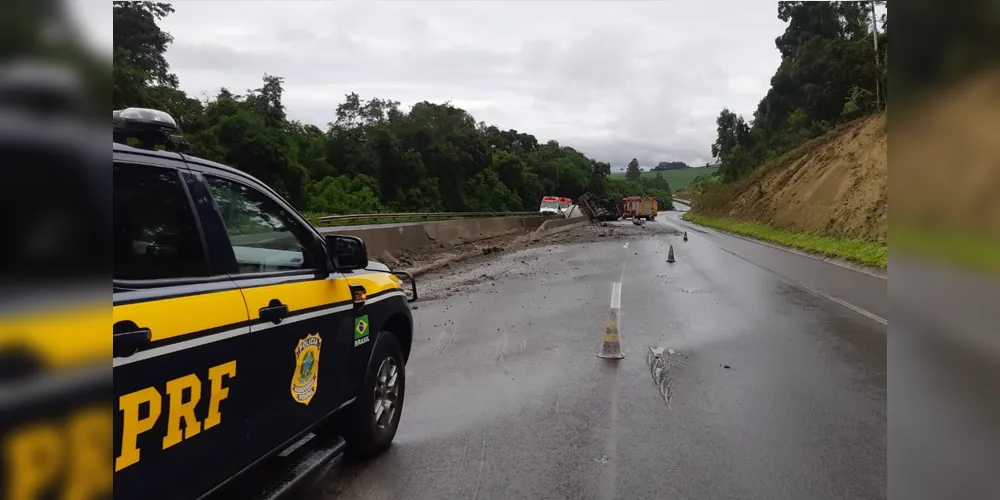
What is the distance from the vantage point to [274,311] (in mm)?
3148

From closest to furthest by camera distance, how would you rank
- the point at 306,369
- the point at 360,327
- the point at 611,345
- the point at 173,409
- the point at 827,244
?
the point at 173,409 → the point at 306,369 → the point at 360,327 → the point at 611,345 → the point at 827,244

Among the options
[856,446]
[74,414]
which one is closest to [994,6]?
[74,414]

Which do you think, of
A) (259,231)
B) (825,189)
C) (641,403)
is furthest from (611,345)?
(825,189)

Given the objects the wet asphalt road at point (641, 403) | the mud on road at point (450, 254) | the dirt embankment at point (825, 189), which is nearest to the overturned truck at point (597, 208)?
the dirt embankment at point (825, 189)

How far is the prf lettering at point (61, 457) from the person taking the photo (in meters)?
1.18

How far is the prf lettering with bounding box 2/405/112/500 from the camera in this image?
1.18 meters

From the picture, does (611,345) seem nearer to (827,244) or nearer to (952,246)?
(952,246)

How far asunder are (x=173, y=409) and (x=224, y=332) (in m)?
0.41

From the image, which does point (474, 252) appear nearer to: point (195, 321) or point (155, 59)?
point (155, 59)

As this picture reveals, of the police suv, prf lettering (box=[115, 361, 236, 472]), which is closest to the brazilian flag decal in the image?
the police suv

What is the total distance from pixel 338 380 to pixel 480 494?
3.52ft

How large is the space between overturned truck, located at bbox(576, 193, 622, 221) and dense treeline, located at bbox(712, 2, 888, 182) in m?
14.3

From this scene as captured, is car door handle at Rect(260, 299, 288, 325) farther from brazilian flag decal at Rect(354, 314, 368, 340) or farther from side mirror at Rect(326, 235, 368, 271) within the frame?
brazilian flag decal at Rect(354, 314, 368, 340)

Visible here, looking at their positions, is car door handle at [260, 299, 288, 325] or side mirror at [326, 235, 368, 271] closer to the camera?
car door handle at [260, 299, 288, 325]
